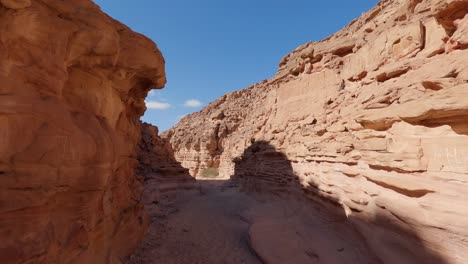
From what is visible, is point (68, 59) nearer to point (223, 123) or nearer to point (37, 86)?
point (37, 86)

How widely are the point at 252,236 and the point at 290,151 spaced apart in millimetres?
4012

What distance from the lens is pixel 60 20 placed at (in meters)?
3.62

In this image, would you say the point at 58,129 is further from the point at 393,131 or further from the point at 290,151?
the point at 290,151

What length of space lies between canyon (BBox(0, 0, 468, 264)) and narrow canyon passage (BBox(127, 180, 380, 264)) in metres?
0.05

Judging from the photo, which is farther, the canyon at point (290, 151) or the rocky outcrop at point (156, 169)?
the rocky outcrop at point (156, 169)

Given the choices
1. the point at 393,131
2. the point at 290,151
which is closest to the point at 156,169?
the point at 290,151

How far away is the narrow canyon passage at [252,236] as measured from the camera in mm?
5652

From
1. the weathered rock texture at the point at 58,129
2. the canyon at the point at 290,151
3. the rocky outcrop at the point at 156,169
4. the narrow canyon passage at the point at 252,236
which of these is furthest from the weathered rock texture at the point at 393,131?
the rocky outcrop at the point at 156,169

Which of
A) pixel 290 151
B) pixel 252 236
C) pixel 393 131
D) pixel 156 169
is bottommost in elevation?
pixel 252 236

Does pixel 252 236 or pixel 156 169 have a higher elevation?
pixel 156 169

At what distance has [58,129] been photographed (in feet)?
11.3

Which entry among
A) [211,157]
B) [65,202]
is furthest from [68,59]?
[211,157]

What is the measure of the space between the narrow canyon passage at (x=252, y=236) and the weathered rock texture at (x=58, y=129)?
5.87 ft

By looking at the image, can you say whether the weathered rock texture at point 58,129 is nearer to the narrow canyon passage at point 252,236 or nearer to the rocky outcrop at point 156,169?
the narrow canyon passage at point 252,236
